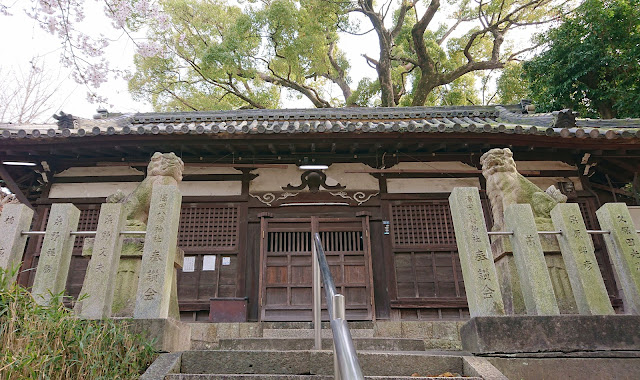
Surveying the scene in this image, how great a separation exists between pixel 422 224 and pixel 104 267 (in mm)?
6032

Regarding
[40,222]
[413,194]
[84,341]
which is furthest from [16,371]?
[413,194]

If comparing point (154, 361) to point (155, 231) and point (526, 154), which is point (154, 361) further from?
point (526, 154)

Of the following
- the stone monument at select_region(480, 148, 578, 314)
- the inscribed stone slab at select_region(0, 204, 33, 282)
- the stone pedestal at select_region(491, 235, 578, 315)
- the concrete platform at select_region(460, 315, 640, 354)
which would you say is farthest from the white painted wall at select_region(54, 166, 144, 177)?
the concrete platform at select_region(460, 315, 640, 354)

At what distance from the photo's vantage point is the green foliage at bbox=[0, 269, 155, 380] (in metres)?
3.05

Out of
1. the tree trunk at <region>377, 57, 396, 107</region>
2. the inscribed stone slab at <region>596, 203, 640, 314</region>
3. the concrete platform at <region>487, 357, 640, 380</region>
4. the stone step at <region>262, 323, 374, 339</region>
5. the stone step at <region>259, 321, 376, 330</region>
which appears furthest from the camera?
the tree trunk at <region>377, 57, 396, 107</region>

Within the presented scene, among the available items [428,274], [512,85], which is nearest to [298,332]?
[428,274]

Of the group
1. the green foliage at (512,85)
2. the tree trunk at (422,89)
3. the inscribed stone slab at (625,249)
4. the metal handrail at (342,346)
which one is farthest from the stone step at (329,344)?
the green foliage at (512,85)

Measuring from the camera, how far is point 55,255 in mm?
4465

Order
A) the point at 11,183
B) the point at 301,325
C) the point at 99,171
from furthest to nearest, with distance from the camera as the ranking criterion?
1. the point at 99,171
2. the point at 11,183
3. the point at 301,325

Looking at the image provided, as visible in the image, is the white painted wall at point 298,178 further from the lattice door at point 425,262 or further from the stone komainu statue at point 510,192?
the stone komainu statue at point 510,192

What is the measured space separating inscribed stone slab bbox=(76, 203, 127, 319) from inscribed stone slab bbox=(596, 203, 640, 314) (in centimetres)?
535

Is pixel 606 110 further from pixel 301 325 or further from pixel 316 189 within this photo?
pixel 301 325

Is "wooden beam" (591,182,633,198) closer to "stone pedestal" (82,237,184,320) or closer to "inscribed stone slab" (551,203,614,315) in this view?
"inscribed stone slab" (551,203,614,315)

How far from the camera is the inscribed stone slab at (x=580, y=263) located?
13.7 feet
